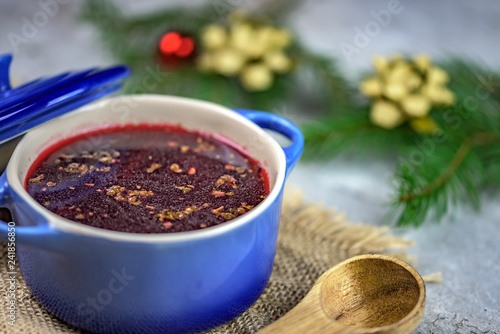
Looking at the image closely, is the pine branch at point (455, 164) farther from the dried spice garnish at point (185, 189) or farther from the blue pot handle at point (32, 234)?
the blue pot handle at point (32, 234)

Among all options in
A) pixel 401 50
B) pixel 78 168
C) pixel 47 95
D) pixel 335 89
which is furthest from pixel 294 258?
pixel 401 50

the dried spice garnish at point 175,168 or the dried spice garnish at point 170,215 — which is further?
the dried spice garnish at point 175,168

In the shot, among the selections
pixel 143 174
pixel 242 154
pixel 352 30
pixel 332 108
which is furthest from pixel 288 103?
pixel 143 174

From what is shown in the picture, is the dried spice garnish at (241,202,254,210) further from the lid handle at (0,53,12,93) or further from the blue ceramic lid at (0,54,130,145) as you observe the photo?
the lid handle at (0,53,12,93)

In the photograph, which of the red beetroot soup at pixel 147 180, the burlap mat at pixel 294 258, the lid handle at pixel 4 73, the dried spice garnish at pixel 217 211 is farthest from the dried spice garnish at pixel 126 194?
the lid handle at pixel 4 73

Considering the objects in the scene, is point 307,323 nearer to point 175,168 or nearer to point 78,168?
point 175,168

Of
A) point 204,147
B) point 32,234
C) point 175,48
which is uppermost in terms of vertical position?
point 32,234

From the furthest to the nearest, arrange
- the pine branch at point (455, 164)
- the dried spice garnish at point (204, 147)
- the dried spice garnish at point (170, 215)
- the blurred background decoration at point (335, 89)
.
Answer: the blurred background decoration at point (335, 89)
the pine branch at point (455, 164)
the dried spice garnish at point (204, 147)
the dried spice garnish at point (170, 215)
